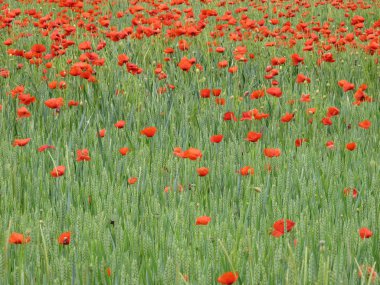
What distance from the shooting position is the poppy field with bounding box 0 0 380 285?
1.85 m

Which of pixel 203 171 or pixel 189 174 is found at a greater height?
pixel 203 171

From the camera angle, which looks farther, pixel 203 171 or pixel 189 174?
pixel 189 174

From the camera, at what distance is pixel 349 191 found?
8.22 ft

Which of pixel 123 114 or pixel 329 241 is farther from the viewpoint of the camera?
pixel 123 114

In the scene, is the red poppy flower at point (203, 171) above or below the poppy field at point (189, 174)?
above

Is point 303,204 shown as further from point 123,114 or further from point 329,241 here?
point 123,114

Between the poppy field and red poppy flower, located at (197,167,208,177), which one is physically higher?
red poppy flower, located at (197,167,208,177)

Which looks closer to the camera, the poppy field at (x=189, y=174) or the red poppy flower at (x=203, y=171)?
the poppy field at (x=189, y=174)

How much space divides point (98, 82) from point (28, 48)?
190 cm

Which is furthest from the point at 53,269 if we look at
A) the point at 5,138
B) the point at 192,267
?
the point at 5,138

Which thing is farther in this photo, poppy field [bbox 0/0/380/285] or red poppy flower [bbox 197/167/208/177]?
red poppy flower [bbox 197/167/208/177]

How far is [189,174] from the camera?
2.81 metres

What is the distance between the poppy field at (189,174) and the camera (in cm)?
185

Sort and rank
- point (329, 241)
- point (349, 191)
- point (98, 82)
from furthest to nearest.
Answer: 1. point (98, 82)
2. point (349, 191)
3. point (329, 241)
